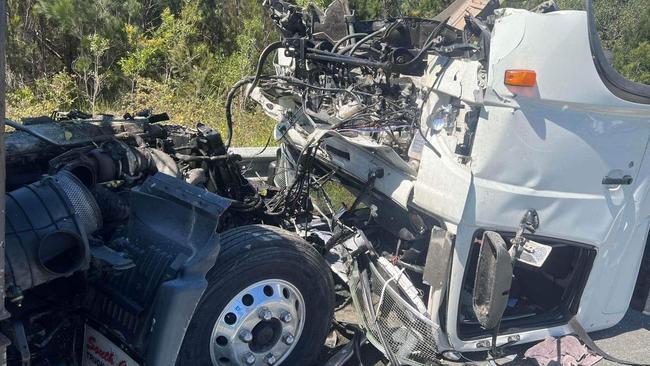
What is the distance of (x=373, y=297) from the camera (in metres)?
3.66

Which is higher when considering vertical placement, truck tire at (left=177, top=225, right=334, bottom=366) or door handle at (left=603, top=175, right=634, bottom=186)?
door handle at (left=603, top=175, right=634, bottom=186)

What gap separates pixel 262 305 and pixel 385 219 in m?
1.20

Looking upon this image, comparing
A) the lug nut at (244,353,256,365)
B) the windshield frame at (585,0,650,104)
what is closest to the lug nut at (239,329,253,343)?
the lug nut at (244,353,256,365)

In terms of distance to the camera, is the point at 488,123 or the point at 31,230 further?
the point at 488,123

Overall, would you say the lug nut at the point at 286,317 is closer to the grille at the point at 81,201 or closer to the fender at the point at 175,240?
the fender at the point at 175,240

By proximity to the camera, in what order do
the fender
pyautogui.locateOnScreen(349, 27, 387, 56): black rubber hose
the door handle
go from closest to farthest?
1. the fender
2. the door handle
3. pyautogui.locateOnScreen(349, 27, 387, 56): black rubber hose

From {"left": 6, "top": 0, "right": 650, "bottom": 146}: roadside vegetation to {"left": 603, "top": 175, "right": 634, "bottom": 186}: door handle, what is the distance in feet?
18.5

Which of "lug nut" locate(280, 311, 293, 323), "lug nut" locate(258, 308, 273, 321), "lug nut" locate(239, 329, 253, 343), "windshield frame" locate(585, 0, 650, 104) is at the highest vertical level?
"windshield frame" locate(585, 0, 650, 104)

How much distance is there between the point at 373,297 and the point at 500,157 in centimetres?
113

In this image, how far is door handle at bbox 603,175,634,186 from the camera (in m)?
3.44

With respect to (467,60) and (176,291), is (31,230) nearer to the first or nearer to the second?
(176,291)

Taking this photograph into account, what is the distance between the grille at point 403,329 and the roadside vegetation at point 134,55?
5.25 m

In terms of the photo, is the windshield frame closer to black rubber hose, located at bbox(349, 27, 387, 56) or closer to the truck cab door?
the truck cab door

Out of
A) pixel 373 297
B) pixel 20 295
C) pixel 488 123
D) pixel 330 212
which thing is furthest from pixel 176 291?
pixel 330 212
